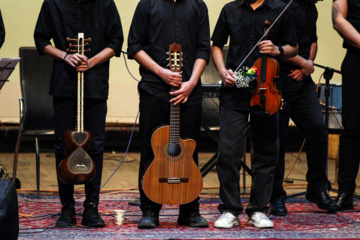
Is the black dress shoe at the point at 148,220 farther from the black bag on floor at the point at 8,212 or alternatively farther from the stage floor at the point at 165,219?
the black bag on floor at the point at 8,212

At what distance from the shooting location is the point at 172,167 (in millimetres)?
3635

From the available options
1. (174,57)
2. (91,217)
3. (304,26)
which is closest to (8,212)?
(91,217)

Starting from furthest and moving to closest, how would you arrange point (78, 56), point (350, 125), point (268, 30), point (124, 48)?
point (124, 48), point (350, 125), point (78, 56), point (268, 30)

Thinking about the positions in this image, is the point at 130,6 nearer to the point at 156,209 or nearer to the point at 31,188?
the point at 31,188

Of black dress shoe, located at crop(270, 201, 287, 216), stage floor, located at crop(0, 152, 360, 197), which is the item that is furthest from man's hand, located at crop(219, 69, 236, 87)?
stage floor, located at crop(0, 152, 360, 197)

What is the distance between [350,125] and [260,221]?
44.8 inches

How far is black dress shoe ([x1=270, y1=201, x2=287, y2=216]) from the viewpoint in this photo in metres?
4.09

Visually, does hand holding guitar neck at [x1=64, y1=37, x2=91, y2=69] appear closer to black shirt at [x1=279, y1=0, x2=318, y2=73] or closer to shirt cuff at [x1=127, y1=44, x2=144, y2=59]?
shirt cuff at [x1=127, y1=44, x2=144, y2=59]

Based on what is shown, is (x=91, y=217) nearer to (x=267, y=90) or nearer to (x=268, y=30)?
Result: (x=267, y=90)

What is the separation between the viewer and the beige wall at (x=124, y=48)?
7465 millimetres

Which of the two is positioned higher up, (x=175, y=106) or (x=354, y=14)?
(x=354, y=14)

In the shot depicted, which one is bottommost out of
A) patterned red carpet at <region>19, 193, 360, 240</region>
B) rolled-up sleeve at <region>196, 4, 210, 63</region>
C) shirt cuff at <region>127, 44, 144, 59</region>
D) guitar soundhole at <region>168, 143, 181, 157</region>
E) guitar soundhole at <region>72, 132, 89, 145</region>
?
patterned red carpet at <region>19, 193, 360, 240</region>

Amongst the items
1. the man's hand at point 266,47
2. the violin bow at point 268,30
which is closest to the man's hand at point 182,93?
the violin bow at point 268,30

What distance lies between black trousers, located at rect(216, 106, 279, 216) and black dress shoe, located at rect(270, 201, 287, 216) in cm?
39
